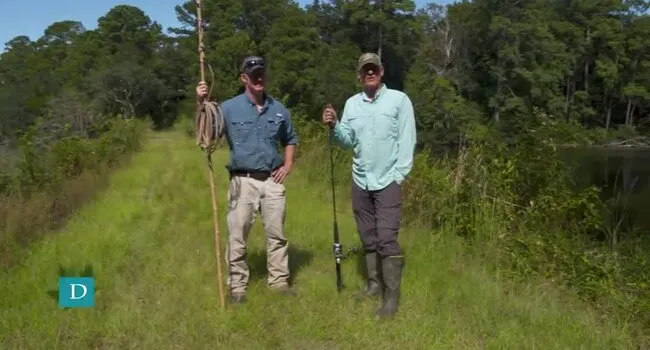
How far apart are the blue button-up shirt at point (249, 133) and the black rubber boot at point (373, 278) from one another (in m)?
1.04

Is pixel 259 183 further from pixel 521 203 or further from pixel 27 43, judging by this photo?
pixel 27 43

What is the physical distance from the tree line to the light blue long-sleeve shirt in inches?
1521

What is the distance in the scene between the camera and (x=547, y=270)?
18.8 feet

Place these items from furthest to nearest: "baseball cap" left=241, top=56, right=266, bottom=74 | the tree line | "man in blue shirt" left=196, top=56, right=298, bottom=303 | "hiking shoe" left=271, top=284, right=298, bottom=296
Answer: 1. the tree line
2. "hiking shoe" left=271, top=284, right=298, bottom=296
3. "man in blue shirt" left=196, top=56, right=298, bottom=303
4. "baseball cap" left=241, top=56, right=266, bottom=74

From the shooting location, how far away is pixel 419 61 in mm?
49938

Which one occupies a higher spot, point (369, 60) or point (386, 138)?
point (369, 60)

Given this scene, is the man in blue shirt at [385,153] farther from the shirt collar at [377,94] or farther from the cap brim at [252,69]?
the cap brim at [252,69]
